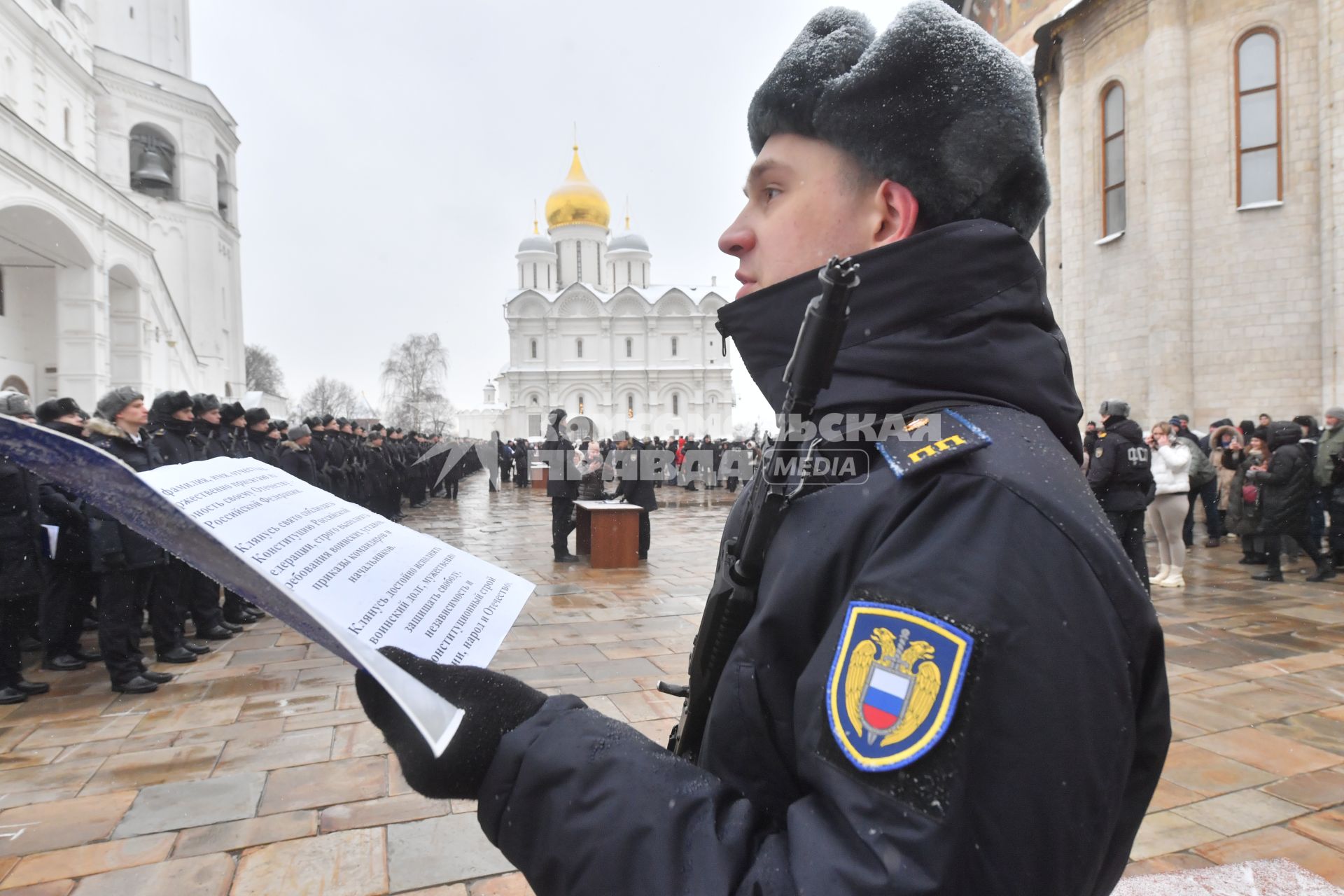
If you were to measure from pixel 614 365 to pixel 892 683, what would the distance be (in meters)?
59.9

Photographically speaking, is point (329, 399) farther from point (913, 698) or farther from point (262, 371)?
point (913, 698)

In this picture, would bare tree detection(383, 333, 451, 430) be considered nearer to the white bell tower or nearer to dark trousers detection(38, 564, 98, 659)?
the white bell tower

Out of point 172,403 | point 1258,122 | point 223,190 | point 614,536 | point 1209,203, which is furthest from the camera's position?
point 223,190

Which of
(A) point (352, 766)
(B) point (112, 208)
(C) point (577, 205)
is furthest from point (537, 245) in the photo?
(A) point (352, 766)

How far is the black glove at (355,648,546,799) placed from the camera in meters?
0.89

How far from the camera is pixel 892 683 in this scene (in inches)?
29.5

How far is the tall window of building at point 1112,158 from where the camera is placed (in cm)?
1633

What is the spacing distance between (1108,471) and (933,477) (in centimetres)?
693

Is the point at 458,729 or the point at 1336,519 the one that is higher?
the point at 458,729

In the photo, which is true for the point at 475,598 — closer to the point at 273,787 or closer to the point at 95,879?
the point at 95,879

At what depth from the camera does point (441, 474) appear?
2441 centimetres

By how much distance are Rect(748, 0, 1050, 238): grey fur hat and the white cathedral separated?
183 ft

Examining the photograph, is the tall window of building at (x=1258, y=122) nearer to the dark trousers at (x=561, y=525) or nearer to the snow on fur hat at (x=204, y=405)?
the dark trousers at (x=561, y=525)

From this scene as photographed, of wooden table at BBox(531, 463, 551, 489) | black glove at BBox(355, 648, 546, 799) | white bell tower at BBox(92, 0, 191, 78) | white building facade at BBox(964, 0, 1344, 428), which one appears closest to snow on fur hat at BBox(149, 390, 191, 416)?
black glove at BBox(355, 648, 546, 799)
